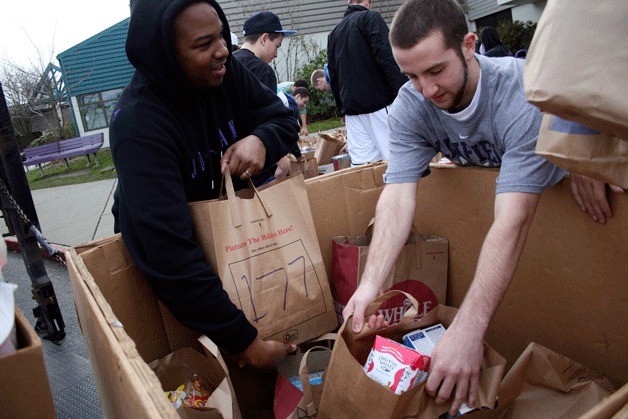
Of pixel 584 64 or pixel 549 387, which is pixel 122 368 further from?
pixel 549 387

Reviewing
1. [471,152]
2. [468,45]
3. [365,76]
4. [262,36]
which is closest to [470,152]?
[471,152]

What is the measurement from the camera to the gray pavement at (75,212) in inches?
233

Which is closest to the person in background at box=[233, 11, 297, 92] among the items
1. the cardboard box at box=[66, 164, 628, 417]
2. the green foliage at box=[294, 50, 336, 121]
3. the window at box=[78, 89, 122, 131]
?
the cardboard box at box=[66, 164, 628, 417]

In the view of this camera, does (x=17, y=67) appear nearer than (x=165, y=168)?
No

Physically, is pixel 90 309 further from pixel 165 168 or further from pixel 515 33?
pixel 515 33

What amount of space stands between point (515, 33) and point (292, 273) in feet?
47.1

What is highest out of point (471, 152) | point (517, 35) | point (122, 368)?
point (517, 35)

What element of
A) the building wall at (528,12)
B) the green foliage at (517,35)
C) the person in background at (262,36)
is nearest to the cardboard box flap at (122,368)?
the person in background at (262,36)

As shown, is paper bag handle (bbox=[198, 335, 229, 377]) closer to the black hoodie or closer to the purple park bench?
the black hoodie

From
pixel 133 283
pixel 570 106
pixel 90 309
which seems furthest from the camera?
pixel 133 283

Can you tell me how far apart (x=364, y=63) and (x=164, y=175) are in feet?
9.74

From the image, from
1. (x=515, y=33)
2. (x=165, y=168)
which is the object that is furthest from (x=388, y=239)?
(x=515, y=33)

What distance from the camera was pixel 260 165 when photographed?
5.91ft

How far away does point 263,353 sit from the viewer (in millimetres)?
1705
